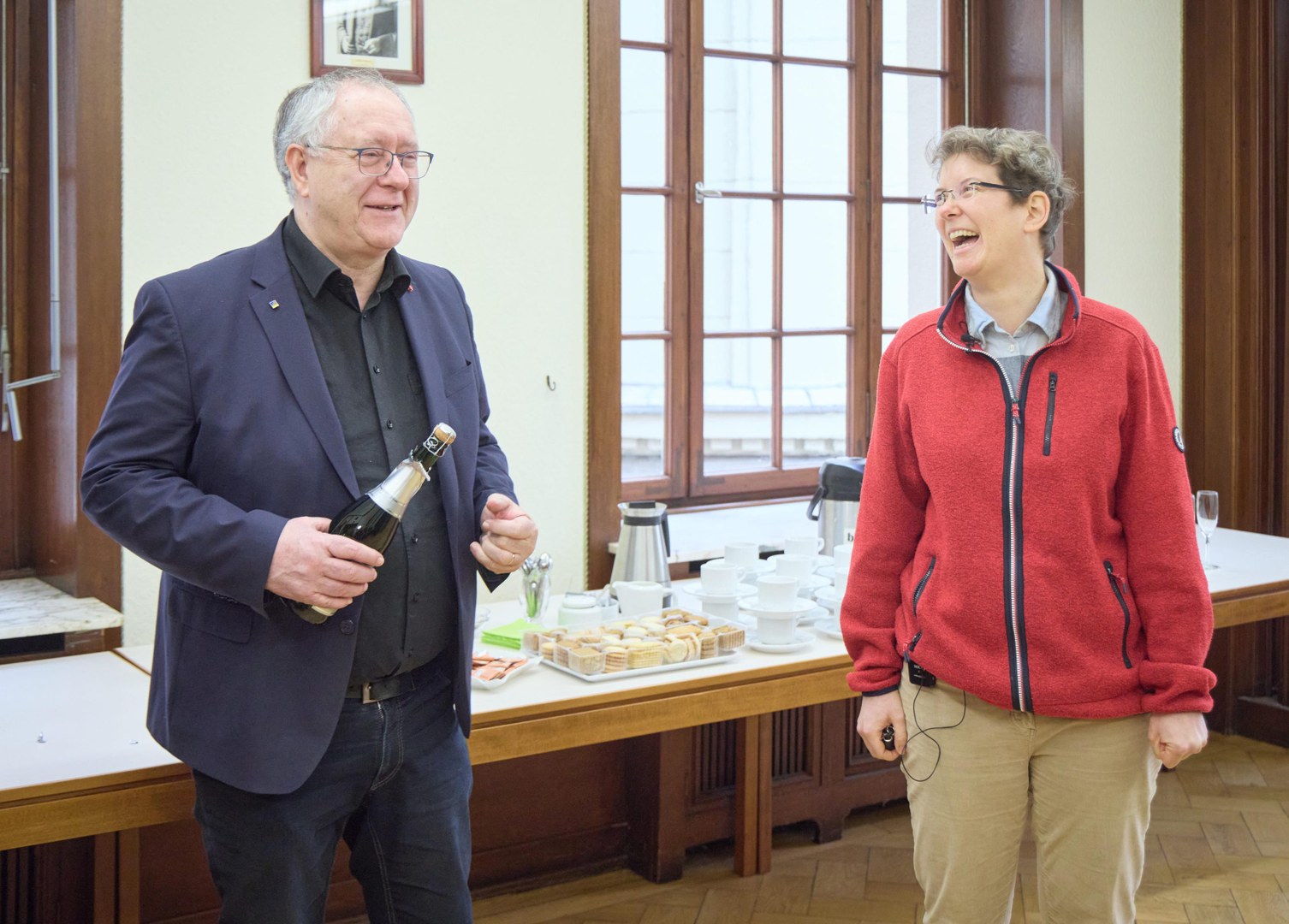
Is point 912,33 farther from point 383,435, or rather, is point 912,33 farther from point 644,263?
point 383,435

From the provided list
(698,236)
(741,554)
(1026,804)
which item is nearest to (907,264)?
(698,236)

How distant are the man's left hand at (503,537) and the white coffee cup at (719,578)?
3.61 ft

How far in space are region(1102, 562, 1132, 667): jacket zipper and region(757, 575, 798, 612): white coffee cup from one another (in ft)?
3.36

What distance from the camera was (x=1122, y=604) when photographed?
179cm

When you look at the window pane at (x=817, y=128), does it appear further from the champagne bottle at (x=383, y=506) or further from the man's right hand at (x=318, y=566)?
the man's right hand at (x=318, y=566)

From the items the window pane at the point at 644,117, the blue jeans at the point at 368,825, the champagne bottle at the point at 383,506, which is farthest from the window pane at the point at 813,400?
the champagne bottle at the point at 383,506

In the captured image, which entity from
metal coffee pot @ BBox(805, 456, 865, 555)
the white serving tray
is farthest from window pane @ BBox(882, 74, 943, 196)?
the white serving tray

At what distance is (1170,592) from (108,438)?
142cm

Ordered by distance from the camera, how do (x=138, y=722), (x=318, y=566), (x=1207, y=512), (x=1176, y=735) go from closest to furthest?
(x=318, y=566) → (x=1176, y=735) → (x=138, y=722) → (x=1207, y=512)

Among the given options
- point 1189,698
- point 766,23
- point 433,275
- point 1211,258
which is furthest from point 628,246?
point 1189,698

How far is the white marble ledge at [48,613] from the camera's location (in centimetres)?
257

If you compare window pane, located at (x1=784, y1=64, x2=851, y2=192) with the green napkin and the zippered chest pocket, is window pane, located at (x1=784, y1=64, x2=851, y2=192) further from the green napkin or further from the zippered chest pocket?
the zippered chest pocket

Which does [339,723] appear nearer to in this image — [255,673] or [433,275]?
[255,673]

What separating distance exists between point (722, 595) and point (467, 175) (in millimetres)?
1215
